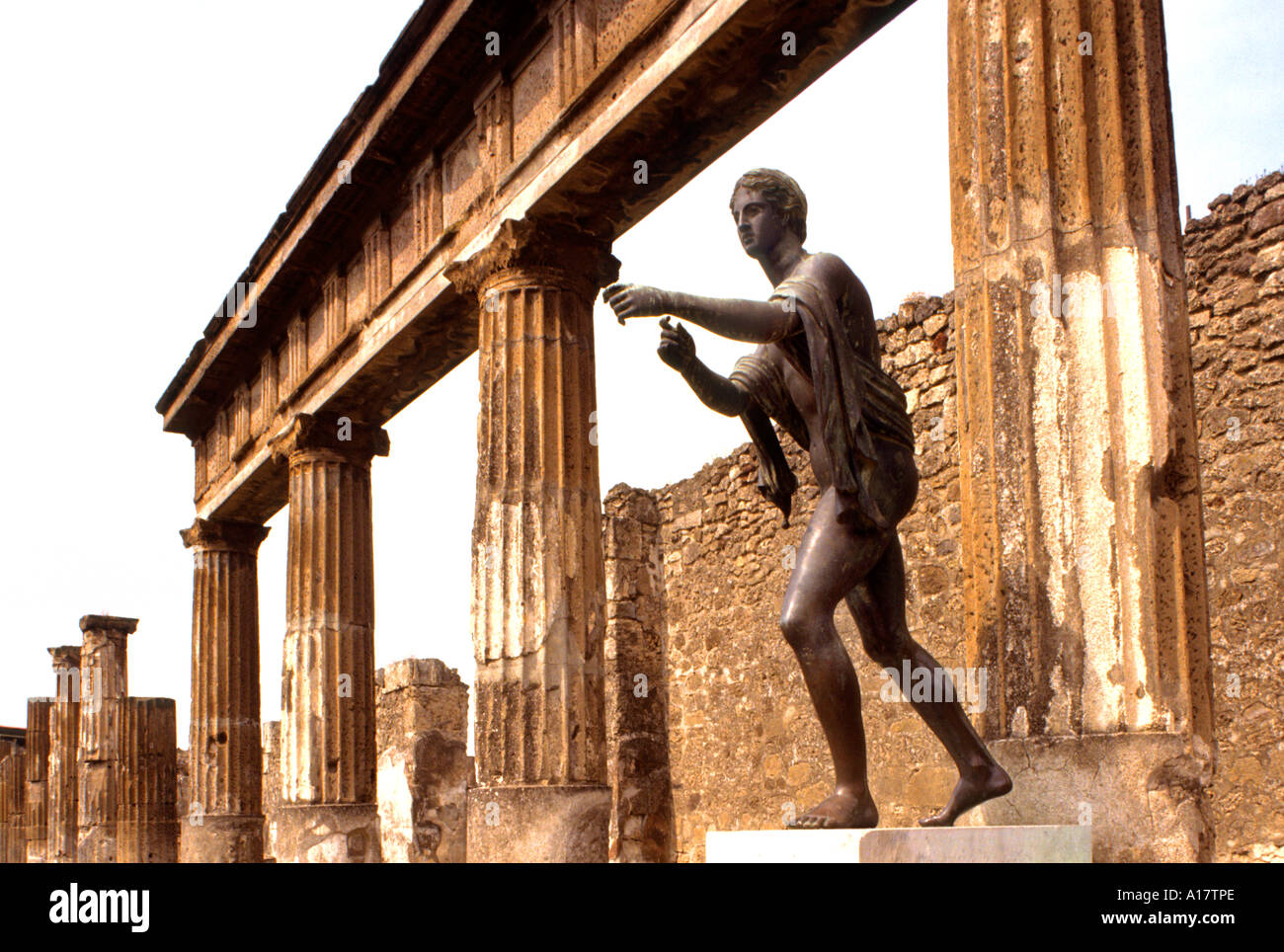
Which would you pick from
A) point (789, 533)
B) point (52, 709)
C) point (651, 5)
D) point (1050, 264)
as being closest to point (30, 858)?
point (52, 709)

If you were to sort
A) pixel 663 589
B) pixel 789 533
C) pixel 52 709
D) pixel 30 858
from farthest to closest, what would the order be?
pixel 30 858 < pixel 52 709 < pixel 663 589 < pixel 789 533

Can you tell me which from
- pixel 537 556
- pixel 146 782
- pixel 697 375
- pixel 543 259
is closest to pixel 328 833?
pixel 537 556

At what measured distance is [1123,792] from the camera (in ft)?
13.0

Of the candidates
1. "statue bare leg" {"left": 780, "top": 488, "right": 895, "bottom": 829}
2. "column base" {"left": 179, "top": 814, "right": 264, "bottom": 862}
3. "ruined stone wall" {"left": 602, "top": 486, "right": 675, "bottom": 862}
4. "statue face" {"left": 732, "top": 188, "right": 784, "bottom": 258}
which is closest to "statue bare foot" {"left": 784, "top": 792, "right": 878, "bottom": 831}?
"statue bare leg" {"left": 780, "top": 488, "right": 895, "bottom": 829}

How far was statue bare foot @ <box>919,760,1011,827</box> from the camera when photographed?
4113 millimetres

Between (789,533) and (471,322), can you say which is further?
(789,533)

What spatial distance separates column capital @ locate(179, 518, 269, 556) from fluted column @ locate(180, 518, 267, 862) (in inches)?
0.4

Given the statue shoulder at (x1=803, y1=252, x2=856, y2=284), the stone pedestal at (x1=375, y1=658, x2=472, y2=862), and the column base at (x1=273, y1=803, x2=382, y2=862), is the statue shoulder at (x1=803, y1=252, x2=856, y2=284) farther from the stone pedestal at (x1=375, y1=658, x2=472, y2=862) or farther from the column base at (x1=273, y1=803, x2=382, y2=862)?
the stone pedestal at (x1=375, y1=658, x2=472, y2=862)

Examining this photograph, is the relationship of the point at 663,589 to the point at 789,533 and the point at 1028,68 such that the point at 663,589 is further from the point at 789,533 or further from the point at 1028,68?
the point at 1028,68

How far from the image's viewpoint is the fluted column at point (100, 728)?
18.8 metres

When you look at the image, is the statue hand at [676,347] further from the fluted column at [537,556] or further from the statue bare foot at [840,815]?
the fluted column at [537,556]

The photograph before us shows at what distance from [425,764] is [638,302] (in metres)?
11.1
